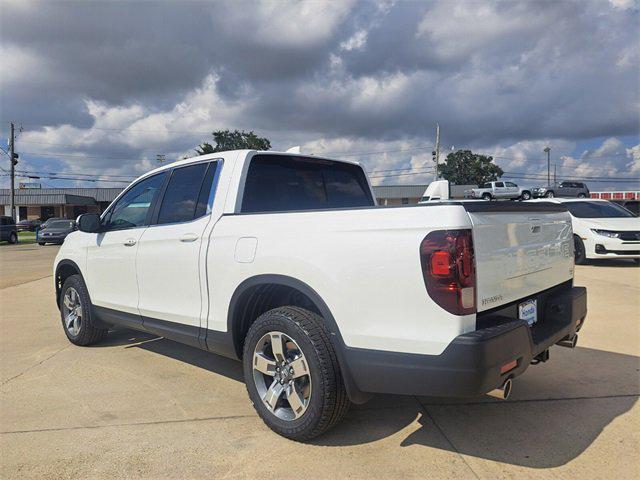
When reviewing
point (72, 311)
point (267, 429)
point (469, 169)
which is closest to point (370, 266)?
point (267, 429)

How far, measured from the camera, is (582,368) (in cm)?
423

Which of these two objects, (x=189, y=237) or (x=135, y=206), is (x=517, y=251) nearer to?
(x=189, y=237)

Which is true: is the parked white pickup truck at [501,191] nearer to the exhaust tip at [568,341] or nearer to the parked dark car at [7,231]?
the parked dark car at [7,231]

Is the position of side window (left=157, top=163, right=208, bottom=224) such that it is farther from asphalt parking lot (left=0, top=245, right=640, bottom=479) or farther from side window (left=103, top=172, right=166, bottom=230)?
asphalt parking lot (left=0, top=245, right=640, bottom=479)

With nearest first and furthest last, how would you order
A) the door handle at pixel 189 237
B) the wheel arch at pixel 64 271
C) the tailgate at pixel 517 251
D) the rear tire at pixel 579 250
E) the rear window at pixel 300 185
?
the tailgate at pixel 517 251
the door handle at pixel 189 237
the rear window at pixel 300 185
the wheel arch at pixel 64 271
the rear tire at pixel 579 250

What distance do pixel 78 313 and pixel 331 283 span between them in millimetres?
3698

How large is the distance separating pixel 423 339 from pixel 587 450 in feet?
4.46

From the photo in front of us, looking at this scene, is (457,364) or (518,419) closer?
(457,364)

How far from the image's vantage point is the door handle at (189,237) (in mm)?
3559

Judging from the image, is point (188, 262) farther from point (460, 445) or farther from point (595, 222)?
point (595, 222)

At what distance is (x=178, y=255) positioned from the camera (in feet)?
12.1

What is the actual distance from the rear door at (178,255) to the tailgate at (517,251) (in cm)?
195

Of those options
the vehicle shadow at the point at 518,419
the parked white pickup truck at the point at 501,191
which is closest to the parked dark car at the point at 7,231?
the vehicle shadow at the point at 518,419

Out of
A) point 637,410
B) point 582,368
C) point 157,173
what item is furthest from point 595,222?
point 157,173
